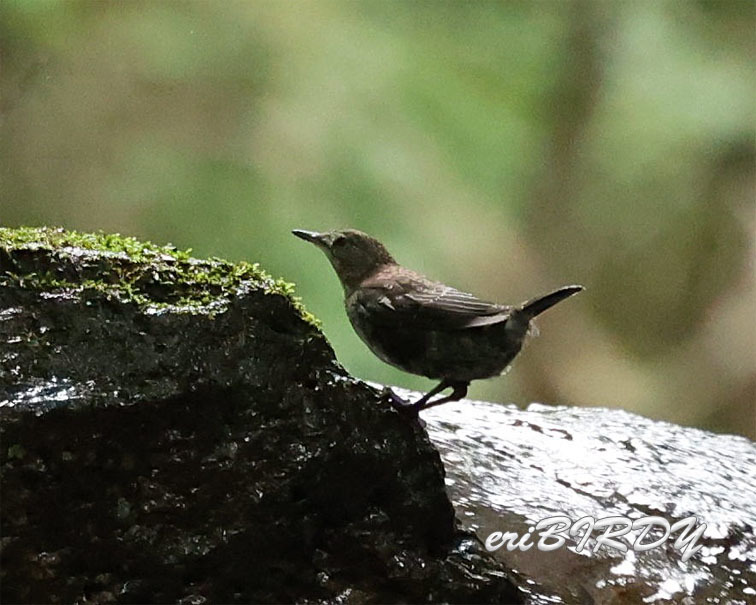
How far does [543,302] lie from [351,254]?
618 mm

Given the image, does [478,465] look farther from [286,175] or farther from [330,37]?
[330,37]

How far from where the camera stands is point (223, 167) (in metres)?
5.17

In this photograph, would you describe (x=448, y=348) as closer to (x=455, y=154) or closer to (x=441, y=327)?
(x=441, y=327)

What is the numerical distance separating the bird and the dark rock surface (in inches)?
9.1

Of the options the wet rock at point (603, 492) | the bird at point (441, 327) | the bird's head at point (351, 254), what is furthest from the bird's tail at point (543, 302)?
the wet rock at point (603, 492)

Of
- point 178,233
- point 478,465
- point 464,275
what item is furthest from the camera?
point 464,275

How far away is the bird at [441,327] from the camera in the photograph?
225 cm

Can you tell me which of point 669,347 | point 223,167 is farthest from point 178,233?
point 669,347

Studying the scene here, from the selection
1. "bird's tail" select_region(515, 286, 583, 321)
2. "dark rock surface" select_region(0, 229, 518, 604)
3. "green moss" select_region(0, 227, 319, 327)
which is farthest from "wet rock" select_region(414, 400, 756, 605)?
"green moss" select_region(0, 227, 319, 327)

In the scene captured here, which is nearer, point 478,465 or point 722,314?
point 478,465

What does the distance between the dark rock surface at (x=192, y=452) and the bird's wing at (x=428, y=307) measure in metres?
0.26

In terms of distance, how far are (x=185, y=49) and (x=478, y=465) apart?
326 cm

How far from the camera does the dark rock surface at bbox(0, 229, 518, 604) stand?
1688 millimetres

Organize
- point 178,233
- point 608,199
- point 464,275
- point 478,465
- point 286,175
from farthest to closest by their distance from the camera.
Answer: point 608,199 → point 464,275 → point 286,175 → point 178,233 → point 478,465
